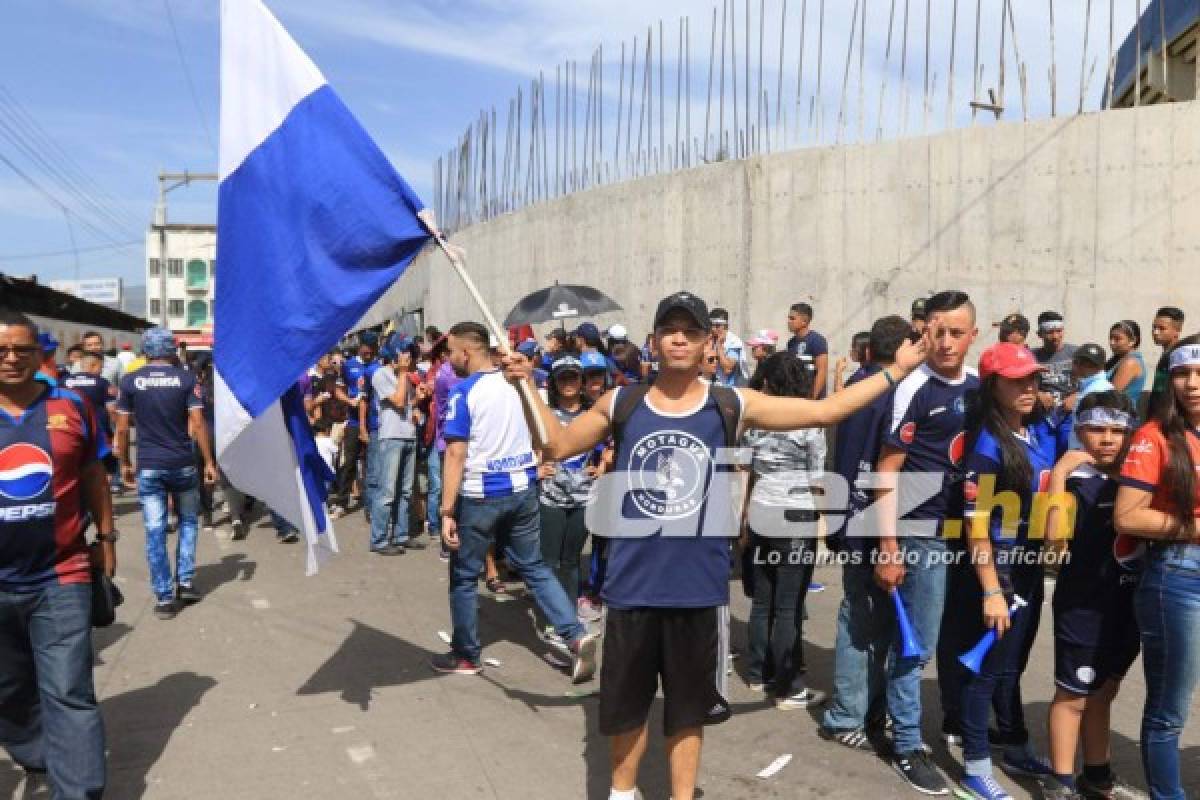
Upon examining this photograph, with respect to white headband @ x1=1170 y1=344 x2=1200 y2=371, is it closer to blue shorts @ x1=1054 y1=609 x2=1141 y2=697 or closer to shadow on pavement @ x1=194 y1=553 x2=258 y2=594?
blue shorts @ x1=1054 y1=609 x2=1141 y2=697

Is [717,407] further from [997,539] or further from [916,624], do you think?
[916,624]

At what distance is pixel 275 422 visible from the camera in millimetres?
4668

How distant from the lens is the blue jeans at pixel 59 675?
3.72 meters

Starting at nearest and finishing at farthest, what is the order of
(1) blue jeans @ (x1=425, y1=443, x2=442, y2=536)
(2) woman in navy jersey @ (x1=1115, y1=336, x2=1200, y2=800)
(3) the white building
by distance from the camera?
(2) woman in navy jersey @ (x1=1115, y1=336, x2=1200, y2=800), (1) blue jeans @ (x1=425, y1=443, x2=442, y2=536), (3) the white building

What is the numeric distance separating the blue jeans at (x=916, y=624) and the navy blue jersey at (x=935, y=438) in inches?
5.0

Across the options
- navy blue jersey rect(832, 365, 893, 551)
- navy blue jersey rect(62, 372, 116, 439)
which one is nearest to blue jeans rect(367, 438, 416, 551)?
navy blue jersey rect(62, 372, 116, 439)

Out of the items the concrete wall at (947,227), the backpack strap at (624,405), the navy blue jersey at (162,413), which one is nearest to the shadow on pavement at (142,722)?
the navy blue jersey at (162,413)

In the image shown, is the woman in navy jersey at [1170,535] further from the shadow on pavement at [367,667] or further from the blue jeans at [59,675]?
the blue jeans at [59,675]

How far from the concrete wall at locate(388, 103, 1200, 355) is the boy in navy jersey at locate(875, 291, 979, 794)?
647cm

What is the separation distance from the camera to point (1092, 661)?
3863 millimetres

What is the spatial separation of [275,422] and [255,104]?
1.48 m

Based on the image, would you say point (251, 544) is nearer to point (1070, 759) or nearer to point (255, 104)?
point (255, 104)

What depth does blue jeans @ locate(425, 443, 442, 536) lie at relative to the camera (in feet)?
30.4

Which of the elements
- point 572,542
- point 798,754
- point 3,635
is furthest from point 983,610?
point 3,635
